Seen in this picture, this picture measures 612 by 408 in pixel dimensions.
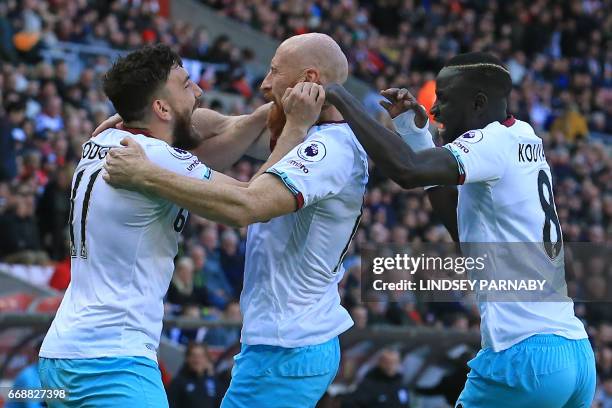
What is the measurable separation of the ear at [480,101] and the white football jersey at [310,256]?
60cm

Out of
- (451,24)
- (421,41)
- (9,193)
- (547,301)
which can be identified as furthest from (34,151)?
(451,24)

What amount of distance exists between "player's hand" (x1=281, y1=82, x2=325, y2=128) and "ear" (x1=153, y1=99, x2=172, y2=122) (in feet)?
1.68

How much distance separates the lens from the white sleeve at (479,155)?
529 cm

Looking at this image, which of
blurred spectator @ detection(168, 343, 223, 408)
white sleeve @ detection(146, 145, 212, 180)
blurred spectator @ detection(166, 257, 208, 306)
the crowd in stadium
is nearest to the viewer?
white sleeve @ detection(146, 145, 212, 180)

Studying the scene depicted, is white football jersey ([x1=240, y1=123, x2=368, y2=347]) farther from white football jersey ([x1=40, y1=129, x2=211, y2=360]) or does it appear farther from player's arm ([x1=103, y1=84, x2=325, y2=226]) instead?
white football jersey ([x1=40, y1=129, x2=211, y2=360])

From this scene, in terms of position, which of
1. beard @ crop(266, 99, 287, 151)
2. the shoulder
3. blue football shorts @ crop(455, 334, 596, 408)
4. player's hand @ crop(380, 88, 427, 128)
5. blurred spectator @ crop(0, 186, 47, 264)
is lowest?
blue football shorts @ crop(455, 334, 596, 408)

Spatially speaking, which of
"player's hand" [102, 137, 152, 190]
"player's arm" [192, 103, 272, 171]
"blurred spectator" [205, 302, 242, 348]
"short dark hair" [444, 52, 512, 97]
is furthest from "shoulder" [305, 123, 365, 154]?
"blurred spectator" [205, 302, 242, 348]

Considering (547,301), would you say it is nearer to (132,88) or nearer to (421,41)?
(132,88)

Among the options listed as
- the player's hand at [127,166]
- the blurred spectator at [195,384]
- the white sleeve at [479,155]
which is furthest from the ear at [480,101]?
the blurred spectator at [195,384]

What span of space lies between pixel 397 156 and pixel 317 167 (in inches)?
13.9

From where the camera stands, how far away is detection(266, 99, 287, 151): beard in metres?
5.66

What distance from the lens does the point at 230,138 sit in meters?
6.03

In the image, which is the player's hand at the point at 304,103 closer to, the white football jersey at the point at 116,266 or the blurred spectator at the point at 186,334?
the white football jersey at the point at 116,266

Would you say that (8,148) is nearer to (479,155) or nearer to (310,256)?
(310,256)
